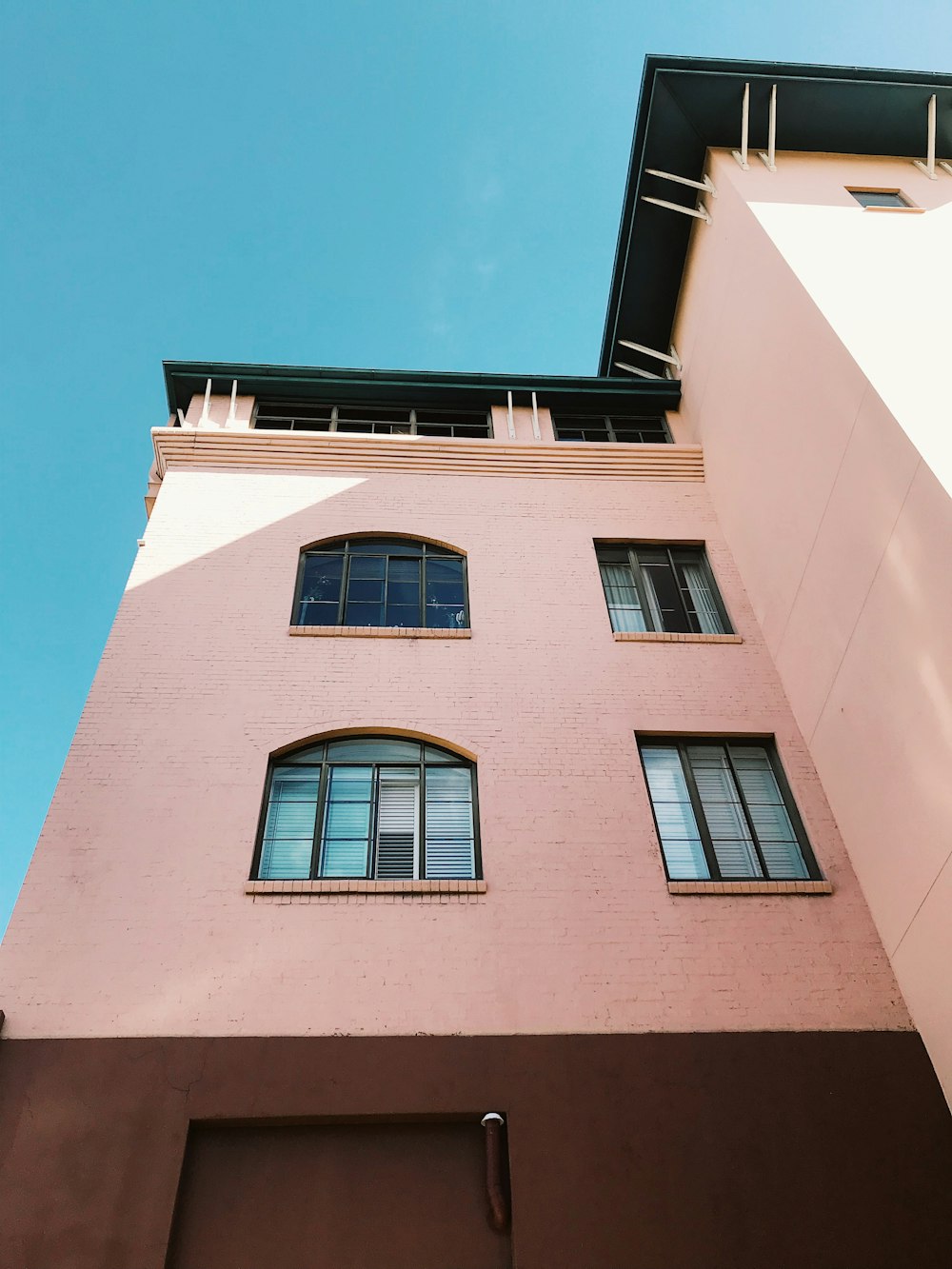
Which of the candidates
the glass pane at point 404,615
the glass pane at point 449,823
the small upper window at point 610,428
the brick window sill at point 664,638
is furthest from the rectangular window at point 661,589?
the glass pane at point 449,823

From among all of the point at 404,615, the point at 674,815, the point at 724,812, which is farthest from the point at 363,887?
the point at 404,615

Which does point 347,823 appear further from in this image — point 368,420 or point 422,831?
point 368,420

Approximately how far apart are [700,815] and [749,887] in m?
1.09

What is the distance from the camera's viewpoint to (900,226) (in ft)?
40.1

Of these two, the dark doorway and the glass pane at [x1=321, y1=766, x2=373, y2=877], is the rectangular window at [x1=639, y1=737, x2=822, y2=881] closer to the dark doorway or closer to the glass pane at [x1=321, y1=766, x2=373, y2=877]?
the glass pane at [x1=321, y1=766, x2=373, y2=877]

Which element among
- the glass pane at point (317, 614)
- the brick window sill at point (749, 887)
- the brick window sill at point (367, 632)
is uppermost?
the glass pane at point (317, 614)

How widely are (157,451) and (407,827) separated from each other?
→ 25.7 ft

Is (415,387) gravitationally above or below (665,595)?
above

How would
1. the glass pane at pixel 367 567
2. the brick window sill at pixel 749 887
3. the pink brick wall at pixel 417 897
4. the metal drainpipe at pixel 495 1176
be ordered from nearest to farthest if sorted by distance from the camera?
the metal drainpipe at pixel 495 1176, the pink brick wall at pixel 417 897, the brick window sill at pixel 749 887, the glass pane at pixel 367 567

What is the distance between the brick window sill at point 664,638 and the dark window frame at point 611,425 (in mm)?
5261

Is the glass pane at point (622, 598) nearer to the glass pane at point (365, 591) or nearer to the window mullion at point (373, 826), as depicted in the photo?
the glass pane at point (365, 591)

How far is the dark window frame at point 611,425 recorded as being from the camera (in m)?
16.0

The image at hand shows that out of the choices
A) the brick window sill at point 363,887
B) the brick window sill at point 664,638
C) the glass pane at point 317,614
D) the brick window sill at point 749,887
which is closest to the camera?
the brick window sill at point 363,887

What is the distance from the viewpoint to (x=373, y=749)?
33.8 feet
